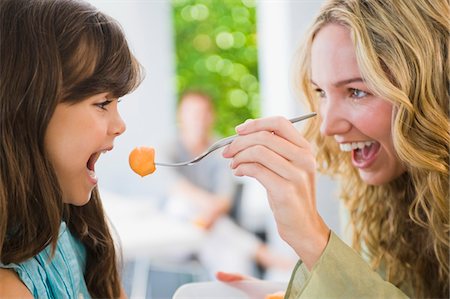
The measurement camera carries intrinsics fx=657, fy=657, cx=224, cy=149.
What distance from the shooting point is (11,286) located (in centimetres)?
92

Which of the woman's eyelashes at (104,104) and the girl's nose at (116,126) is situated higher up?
the woman's eyelashes at (104,104)

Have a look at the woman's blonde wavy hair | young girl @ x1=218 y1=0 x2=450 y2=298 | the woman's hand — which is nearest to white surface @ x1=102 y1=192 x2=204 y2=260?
young girl @ x1=218 y1=0 x2=450 y2=298

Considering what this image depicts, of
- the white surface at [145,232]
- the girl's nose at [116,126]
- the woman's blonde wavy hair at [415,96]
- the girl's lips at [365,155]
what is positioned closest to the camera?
the girl's nose at [116,126]

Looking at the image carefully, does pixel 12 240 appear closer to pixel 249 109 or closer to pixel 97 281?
pixel 97 281

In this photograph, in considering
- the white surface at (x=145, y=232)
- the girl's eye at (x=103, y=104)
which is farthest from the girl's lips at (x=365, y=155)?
the white surface at (x=145, y=232)

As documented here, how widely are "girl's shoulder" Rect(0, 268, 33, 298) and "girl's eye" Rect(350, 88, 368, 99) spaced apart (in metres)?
0.67

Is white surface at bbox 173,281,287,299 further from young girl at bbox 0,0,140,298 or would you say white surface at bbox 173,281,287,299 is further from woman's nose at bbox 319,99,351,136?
woman's nose at bbox 319,99,351,136

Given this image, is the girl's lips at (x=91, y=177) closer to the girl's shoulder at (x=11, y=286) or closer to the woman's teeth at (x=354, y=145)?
the girl's shoulder at (x=11, y=286)

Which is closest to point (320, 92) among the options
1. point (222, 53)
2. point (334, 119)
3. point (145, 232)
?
point (334, 119)

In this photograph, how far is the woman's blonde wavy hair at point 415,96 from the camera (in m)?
1.16

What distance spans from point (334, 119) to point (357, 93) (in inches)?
2.6

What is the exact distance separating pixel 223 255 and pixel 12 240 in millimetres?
2795

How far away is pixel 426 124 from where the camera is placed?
118cm

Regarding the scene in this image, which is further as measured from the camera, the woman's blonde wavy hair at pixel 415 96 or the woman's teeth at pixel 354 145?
the woman's teeth at pixel 354 145
